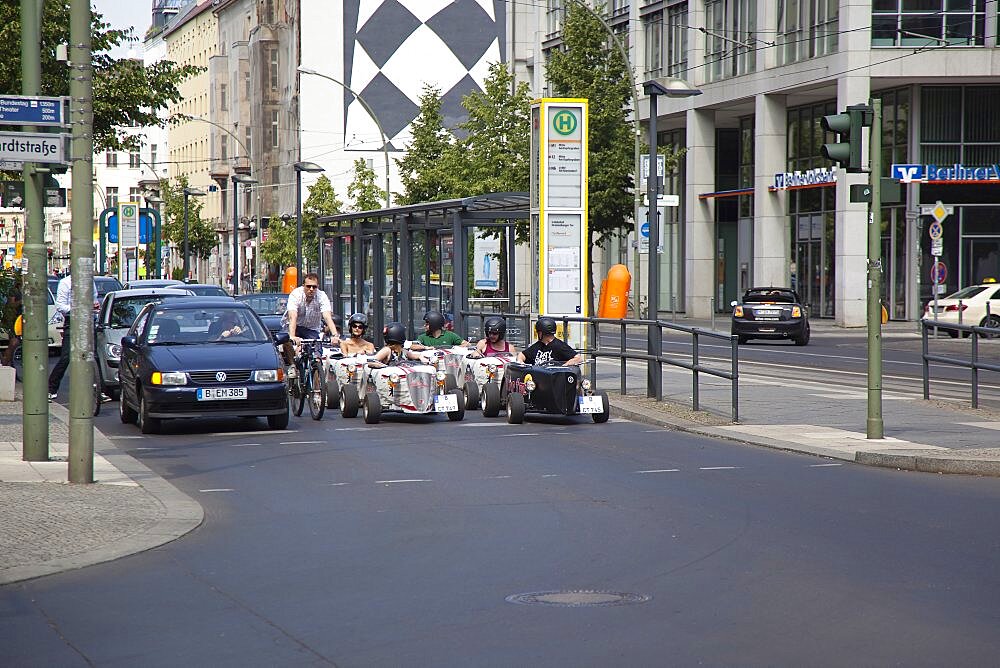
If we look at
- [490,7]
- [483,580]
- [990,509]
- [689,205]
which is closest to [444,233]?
[990,509]

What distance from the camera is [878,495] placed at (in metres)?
Result: 11.9

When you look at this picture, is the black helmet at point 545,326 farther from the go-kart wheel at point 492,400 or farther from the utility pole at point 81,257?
the utility pole at point 81,257

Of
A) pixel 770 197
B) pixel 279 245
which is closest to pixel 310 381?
pixel 770 197

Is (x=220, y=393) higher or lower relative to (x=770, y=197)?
lower

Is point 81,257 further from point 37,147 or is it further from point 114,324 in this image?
point 114,324

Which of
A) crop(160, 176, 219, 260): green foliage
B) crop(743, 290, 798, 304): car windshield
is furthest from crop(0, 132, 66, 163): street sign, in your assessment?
crop(160, 176, 219, 260): green foliage

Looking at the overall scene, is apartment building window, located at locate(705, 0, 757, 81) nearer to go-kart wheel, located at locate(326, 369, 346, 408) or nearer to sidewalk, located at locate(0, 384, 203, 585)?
go-kart wheel, located at locate(326, 369, 346, 408)

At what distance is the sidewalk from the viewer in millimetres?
9242

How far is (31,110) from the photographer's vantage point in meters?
13.2

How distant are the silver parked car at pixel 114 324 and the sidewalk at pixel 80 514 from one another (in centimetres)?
714

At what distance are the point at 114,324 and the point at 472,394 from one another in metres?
5.79

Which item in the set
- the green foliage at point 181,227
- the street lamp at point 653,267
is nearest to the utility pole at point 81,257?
the street lamp at point 653,267

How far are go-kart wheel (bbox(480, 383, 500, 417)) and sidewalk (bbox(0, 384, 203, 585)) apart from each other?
5.53 m

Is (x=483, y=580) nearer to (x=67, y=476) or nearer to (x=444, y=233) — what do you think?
(x=67, y=476)
